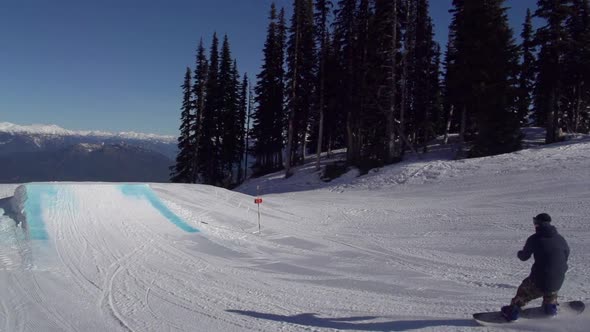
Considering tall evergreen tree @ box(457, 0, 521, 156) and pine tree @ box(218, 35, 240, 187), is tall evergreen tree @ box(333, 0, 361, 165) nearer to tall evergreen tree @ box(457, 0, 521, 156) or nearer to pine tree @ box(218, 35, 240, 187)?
tall evergreen tree @ box(457, 0, 521, 156)

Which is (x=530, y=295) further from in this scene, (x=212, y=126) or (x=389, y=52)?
(x=212, y=126)

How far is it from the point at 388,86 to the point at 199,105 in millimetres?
19350

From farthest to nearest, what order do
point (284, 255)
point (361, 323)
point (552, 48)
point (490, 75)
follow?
1. point (552, 48)
2. point (490, 75)
3. point (284, 255)
4. point (361, 323)

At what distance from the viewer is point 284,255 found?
29.7ft

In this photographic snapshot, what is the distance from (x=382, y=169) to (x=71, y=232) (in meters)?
16.5

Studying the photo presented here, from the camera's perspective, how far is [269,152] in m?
40.3

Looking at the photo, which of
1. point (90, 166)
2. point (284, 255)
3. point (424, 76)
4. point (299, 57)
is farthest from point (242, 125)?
point (90, 166)

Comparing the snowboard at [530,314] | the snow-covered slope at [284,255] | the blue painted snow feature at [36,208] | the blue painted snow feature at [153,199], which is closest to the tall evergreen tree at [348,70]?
the snow-covered slope at [284,255]

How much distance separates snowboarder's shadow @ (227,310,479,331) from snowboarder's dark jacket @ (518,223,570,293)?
102cm

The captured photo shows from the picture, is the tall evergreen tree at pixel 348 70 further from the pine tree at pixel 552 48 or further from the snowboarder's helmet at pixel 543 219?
the snowboarder's helmet at pixel 543 219

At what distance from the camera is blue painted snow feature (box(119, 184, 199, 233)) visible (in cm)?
1155

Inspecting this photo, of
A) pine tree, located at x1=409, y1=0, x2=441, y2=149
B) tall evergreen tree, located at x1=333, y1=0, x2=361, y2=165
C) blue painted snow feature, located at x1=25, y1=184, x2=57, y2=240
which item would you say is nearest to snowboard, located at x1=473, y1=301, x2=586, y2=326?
blue painted snow feature, located at x1=25, y1=184, x2=57, y2=240

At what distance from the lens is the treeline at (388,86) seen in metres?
21.2

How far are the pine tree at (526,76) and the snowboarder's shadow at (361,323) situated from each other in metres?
19.7
